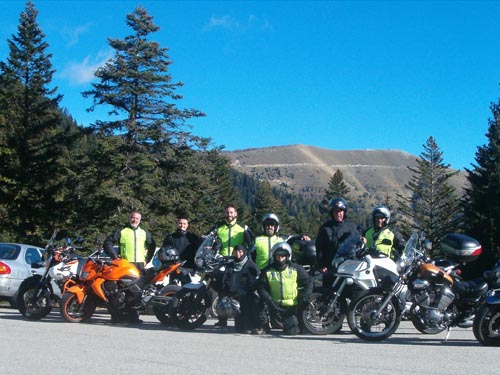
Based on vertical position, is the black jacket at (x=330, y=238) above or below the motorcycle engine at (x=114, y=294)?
above

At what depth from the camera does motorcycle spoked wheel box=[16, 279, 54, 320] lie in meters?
11.7

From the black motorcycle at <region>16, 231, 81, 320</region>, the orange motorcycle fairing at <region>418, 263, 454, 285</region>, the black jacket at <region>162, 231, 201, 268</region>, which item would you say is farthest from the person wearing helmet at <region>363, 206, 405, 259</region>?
the black motorcycle at <region>16, 231, 81, 320</region>

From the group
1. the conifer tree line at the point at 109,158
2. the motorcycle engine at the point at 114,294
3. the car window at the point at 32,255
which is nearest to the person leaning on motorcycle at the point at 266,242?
the motorcycle engine at the point at 114,294

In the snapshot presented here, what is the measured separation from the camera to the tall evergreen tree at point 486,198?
42.5 meters

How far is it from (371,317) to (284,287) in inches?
60.5

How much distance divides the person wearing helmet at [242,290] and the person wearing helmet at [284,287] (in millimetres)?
223

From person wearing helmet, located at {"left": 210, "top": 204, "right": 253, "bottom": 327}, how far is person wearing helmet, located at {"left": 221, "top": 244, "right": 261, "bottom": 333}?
42 centimetres

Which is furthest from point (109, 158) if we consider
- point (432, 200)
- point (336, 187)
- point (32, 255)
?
point (336, 187)

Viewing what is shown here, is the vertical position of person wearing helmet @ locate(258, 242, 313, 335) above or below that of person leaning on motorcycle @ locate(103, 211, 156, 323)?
below

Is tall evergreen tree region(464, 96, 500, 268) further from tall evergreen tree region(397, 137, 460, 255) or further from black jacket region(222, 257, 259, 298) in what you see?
black jacket region(222, 257, 259, 298)

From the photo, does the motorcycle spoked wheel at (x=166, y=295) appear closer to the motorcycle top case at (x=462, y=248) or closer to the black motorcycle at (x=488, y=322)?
the motorcycle top case at (x=462, y=248)

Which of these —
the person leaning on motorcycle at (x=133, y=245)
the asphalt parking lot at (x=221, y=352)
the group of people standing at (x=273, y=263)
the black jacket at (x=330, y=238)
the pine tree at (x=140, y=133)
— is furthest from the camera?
the pine tree at (x=140, y=133)

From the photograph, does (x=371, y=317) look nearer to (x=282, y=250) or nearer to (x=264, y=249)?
(x=282, y=250)

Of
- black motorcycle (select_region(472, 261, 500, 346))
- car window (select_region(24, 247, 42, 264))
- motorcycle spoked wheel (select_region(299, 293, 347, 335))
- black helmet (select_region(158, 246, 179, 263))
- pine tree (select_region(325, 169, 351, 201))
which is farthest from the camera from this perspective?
pine tree (select_region(325, 169, 351, 201))
